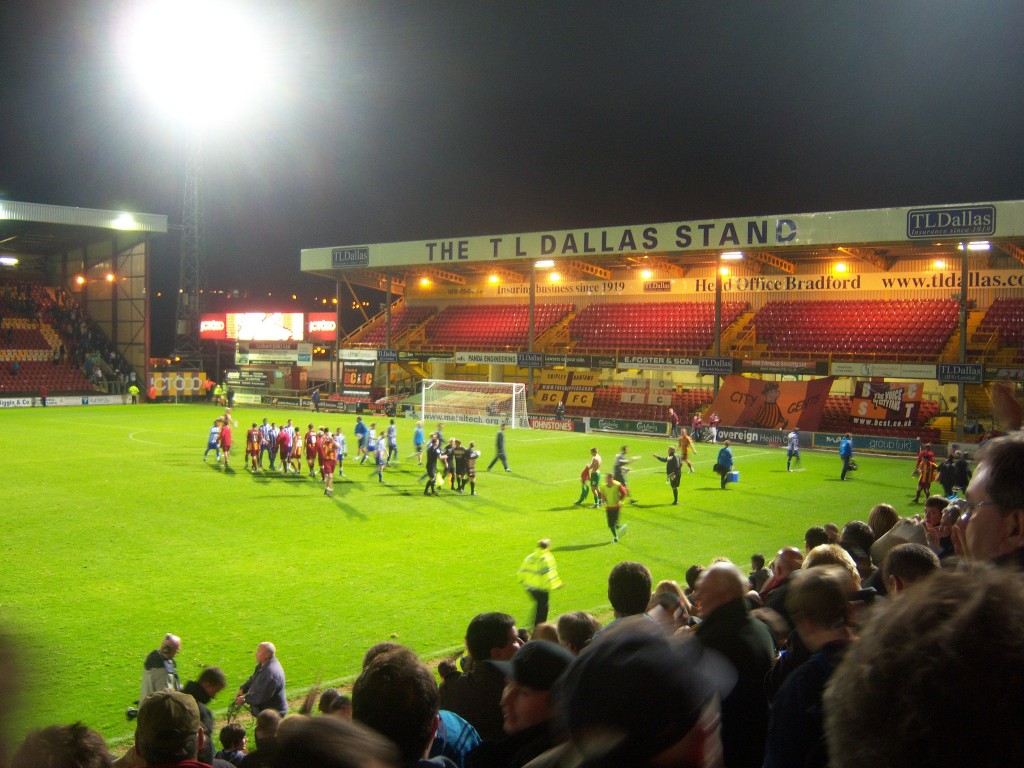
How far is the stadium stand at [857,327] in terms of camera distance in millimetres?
44000

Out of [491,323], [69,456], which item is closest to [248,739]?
[69,456]

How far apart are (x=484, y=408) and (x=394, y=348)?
13.6 metres

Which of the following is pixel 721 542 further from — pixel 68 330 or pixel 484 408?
pixel 68 330

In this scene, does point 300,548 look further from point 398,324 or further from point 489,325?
point 398,324

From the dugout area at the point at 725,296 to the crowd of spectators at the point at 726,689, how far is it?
1582 inches

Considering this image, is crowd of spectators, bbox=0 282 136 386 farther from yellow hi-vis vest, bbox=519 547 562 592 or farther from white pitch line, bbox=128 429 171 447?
yellow hi-vis vest, bbox=519 547 562 592

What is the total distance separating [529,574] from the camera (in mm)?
11688

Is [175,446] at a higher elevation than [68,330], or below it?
below

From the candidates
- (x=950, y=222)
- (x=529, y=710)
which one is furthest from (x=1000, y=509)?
(x=950, y=222)

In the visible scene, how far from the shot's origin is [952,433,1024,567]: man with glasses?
2.57 meters

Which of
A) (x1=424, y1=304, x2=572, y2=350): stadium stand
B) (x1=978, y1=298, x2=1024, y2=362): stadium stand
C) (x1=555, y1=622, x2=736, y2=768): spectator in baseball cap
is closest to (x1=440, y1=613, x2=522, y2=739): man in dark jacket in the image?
(x1=555, y1=622, x2=736, y2=768): spectator in baseball cap

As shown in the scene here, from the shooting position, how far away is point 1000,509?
2.61 m

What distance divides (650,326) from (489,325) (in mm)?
12800

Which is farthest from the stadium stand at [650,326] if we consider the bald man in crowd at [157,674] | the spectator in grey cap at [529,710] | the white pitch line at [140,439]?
the spectator in grey cap at [529,710]
